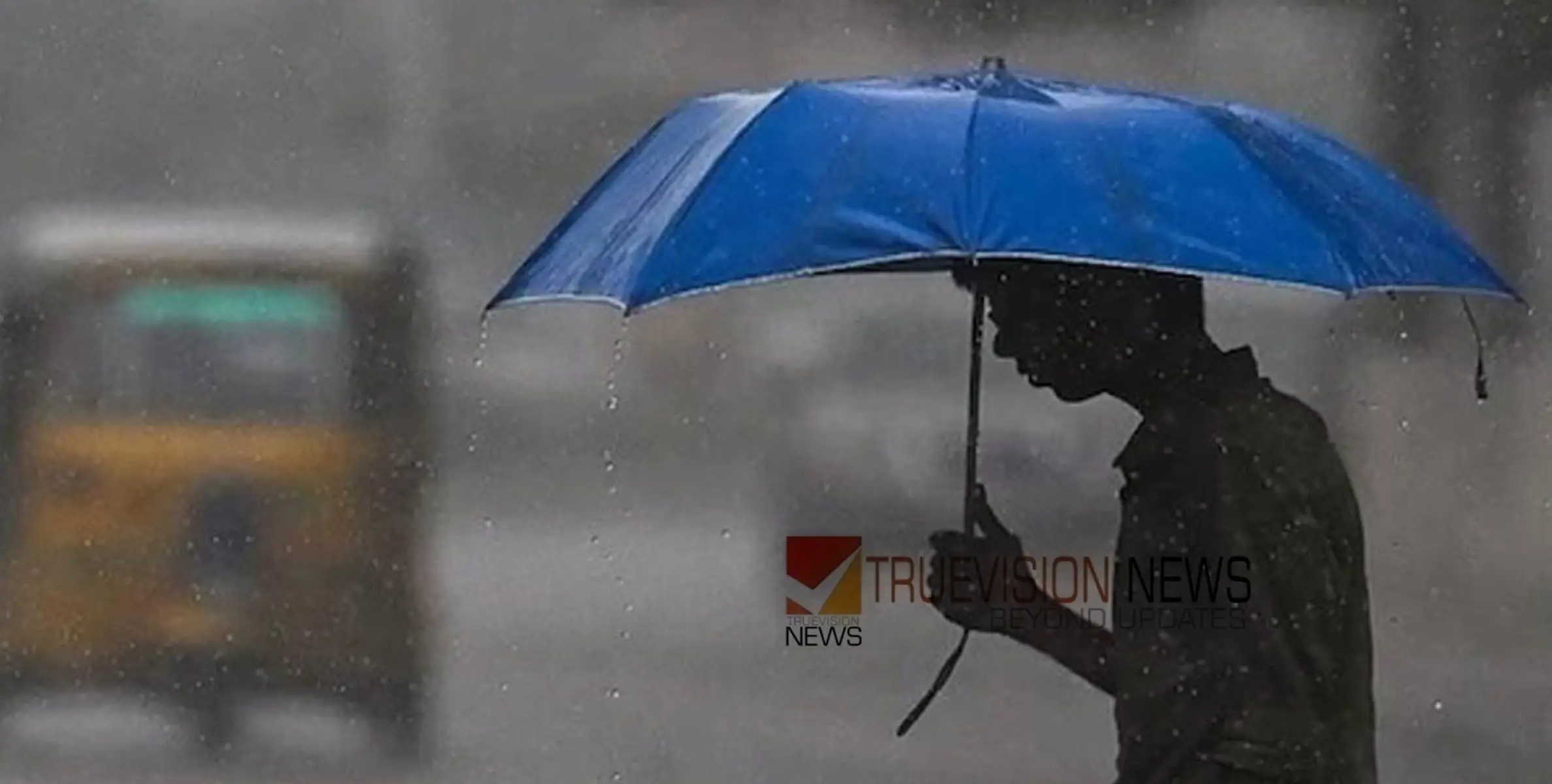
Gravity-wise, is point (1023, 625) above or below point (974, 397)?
below

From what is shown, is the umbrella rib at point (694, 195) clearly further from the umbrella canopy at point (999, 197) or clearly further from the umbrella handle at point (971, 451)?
the umbrella handle at point (971, 451)

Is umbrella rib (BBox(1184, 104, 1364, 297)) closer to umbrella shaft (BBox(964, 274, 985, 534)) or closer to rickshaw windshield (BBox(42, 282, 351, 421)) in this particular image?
umbrella shaft (BBox(964, 274, 985, 534))

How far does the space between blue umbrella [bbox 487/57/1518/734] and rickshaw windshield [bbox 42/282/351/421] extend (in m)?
1.81

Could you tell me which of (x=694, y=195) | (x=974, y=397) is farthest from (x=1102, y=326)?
(x=974, y=397)

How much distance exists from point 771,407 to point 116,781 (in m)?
1.53

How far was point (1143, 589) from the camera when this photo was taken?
3.09 meters

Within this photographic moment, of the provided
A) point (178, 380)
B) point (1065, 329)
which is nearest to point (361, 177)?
point (178, 380)

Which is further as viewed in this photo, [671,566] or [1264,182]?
[671,566]

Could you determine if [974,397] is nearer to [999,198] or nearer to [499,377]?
[999,198]

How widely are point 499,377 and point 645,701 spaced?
2.35ft

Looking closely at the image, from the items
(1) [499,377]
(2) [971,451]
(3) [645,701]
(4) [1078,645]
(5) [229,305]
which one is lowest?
(3) [645,701]

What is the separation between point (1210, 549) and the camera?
10.1 feet

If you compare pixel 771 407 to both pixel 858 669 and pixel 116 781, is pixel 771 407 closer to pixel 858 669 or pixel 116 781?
pixel 858 669

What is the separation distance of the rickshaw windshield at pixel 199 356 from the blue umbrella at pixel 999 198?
5.95 ft
